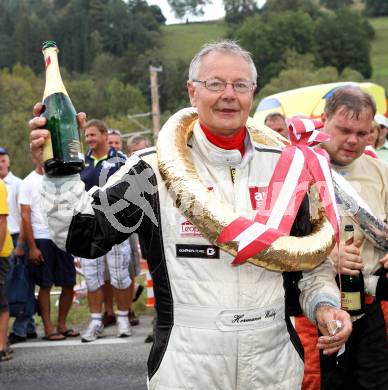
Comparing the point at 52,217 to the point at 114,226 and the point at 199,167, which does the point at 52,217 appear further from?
the point at 199,167

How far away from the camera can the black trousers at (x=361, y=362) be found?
3820 mm

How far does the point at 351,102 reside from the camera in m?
3.91

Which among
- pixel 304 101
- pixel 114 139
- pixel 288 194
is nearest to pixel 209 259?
pixel 288 194

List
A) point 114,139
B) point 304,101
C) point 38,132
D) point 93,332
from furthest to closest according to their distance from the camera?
point 304,101 → point 114,139 → point 93,332 → point 38,132

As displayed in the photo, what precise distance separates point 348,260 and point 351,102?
90 centimetres

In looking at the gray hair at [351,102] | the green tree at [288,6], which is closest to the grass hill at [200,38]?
the green tree at [288,6]

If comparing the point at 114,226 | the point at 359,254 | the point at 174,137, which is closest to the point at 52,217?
the point at 114,226

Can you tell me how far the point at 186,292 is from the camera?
265cm

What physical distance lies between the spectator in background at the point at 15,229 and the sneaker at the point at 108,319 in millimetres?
763

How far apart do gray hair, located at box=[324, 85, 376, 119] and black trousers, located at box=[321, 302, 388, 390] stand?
1.10 m

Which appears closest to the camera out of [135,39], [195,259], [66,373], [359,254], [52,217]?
[52,217]

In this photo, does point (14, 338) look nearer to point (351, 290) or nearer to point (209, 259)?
point (351, 290)

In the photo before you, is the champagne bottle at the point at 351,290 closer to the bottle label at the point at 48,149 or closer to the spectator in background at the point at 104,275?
the bottle label at the point at 48,149

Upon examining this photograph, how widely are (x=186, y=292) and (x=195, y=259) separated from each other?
0.42 ft
